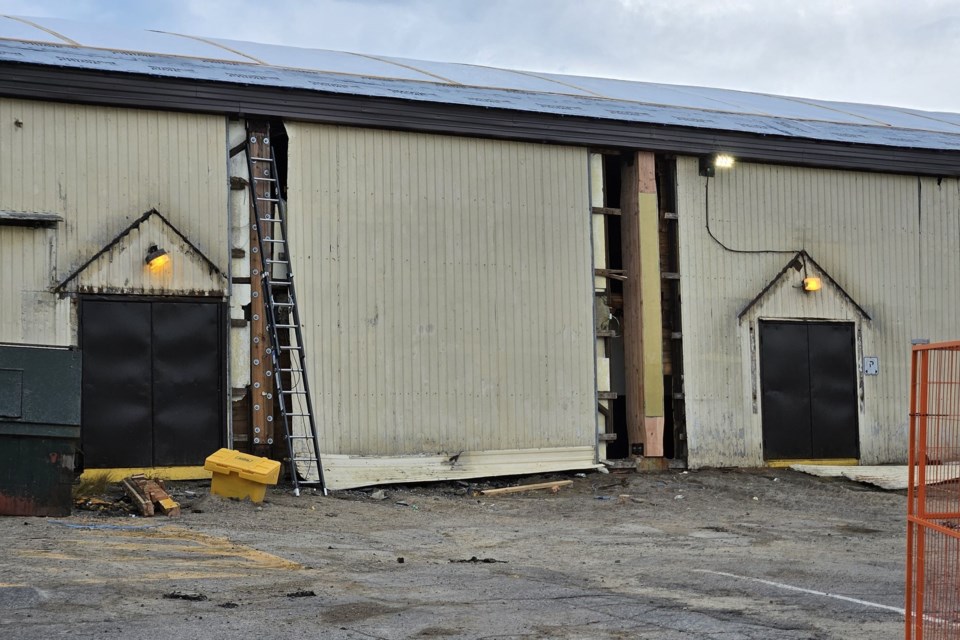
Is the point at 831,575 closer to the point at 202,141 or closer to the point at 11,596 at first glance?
the point at 11,596

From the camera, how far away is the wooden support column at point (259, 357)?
15602 mm

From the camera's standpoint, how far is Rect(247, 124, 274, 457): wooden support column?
15602 mm

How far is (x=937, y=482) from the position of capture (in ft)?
22.4

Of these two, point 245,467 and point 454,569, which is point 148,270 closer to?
point 245,467

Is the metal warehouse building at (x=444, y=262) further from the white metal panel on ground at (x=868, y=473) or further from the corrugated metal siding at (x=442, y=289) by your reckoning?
the white metal panel on ground at (x=868, y=473)

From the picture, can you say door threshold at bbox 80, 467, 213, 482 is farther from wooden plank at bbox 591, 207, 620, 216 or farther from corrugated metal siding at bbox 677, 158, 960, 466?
corrugated metal siding at bbox 677, 158, 960, 466

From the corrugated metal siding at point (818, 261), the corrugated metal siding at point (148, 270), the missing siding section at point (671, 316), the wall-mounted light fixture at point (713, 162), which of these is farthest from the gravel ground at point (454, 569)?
the wall-mounted light fixture at point (713, 162)

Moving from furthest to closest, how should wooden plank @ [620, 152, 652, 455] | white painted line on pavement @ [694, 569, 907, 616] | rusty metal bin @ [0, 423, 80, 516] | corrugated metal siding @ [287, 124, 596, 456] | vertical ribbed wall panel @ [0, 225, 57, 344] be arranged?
wooden plank @ [620, 152, 652, 455], corrugated metal siding @ [287, 124, 596, 456], vertical ribbed wall panel @ [0, 225, 57, 344], rusty metal bin @ [0, 423, 80, 516], white painted line on pavement @ [694, 569, 907, 616]

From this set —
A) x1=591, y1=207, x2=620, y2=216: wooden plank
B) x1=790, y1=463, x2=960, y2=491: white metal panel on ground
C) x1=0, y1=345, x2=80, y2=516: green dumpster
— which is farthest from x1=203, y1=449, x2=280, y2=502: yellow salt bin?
x1=790, y1=463, x2=960, y2=491: white metal panel on ground

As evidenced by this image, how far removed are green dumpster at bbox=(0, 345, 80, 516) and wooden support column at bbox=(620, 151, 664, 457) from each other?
28.6 feet

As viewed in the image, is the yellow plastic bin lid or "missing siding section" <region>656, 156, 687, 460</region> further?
"missing siding section" <region>656, 156, 687, 460</region>

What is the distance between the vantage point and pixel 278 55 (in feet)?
60.6

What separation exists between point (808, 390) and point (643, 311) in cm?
304

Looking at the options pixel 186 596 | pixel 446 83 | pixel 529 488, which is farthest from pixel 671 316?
pixel 186 596
